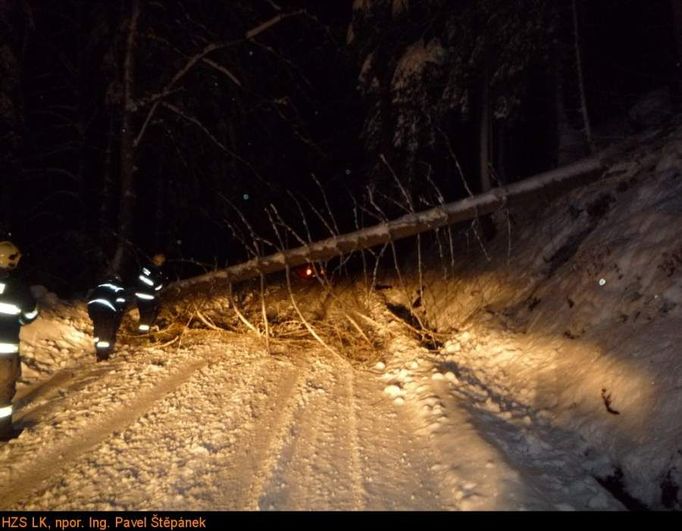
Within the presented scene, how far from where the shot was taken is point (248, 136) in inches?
434

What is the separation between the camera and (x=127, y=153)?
958cm

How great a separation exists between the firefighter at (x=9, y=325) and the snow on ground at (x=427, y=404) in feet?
0.92

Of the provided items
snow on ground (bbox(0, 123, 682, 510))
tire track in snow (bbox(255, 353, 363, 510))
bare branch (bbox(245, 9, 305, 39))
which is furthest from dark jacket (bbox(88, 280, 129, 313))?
bare branch (bbox(245, 9, 305, 39))

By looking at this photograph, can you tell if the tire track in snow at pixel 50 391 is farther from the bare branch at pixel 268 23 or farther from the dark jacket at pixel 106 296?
the bare branch at pixel 268 23

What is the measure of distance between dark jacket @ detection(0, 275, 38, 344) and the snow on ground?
97 centimetres

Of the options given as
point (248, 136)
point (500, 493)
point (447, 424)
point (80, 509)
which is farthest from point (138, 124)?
point (500, 493)

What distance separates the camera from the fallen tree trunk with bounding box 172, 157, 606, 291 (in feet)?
21.9

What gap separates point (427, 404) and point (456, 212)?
10.8ft

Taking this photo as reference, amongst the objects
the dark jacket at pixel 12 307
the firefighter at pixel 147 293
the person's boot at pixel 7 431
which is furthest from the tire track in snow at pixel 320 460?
the firefighter at pixel 147 293

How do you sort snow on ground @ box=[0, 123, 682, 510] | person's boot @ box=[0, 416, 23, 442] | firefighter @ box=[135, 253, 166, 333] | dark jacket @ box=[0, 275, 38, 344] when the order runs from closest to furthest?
1. snow on ground @ box=[0, 123, 682, 510]
2. person's boot @ box=[0, 416, 23, 442]
3. dark jacket @ box=[0, 275, 38, 344]
4. firefighter @ box=[135, 253, 166, 333]

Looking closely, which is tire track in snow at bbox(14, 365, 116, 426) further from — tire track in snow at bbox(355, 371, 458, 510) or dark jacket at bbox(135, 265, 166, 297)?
tire track in snow at bbox(355, 371, 458, 510)

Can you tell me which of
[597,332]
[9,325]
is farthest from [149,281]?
[597,332]

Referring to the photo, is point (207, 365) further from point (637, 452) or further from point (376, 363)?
point (637, 452)

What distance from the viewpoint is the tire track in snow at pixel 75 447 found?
351 centimetres
